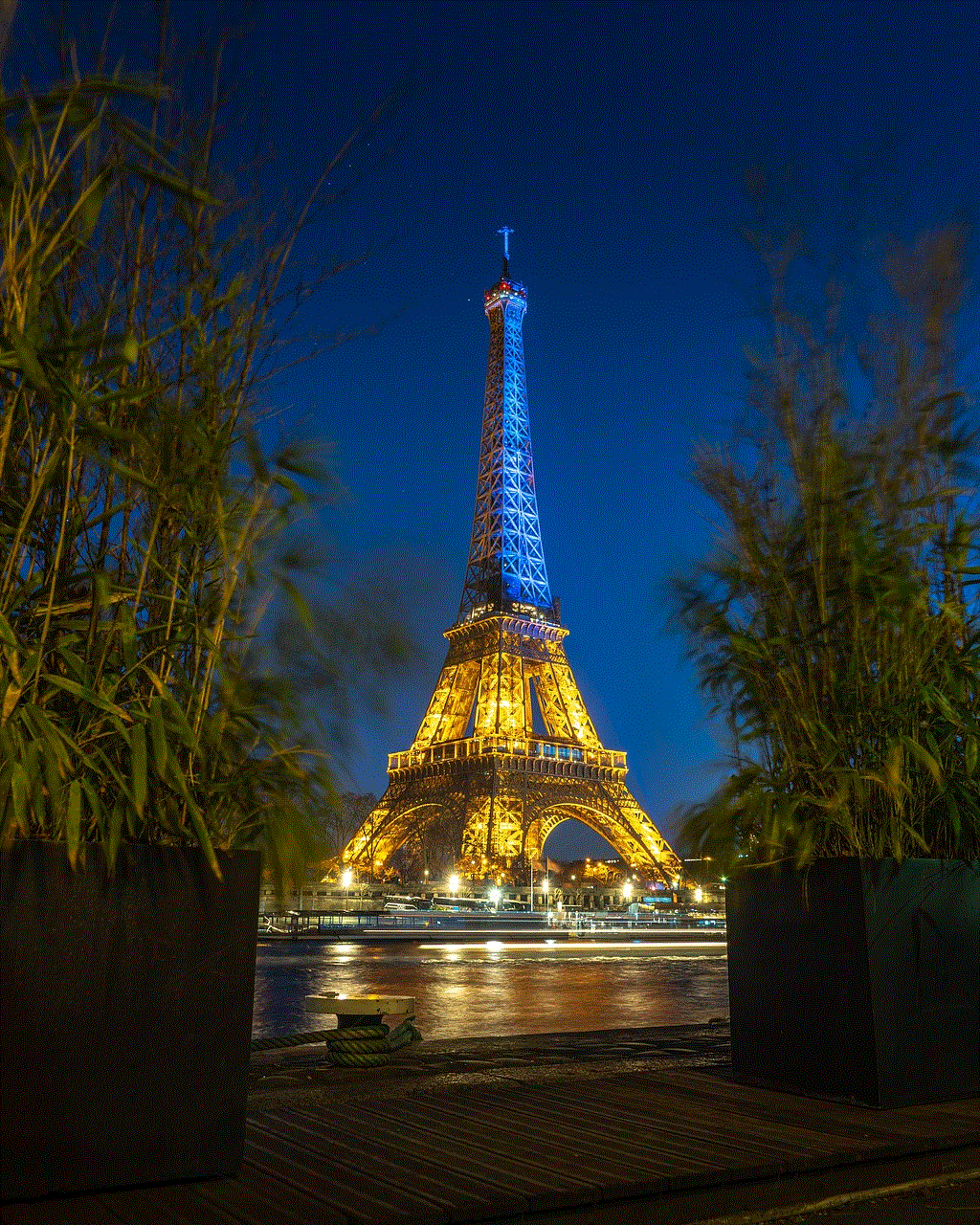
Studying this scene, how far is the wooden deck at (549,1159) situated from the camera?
286 centimetres

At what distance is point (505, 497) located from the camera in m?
52.2

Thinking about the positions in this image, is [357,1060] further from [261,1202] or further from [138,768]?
[138,768]

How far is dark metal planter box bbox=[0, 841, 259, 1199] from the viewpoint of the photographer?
2803mm

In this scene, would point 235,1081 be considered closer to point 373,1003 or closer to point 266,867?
point 266,867

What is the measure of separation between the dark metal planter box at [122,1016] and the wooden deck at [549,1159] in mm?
108

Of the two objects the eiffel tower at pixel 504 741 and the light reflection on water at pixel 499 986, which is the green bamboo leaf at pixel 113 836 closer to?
the light reflection on water at pixel 499 986

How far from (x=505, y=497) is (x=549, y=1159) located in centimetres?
4939

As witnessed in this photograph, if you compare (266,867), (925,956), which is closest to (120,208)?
(266,867)

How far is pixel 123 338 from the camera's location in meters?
3.17

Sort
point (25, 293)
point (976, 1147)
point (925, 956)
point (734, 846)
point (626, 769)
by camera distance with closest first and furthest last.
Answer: point (25, 293)
point (976, 1147)
point (925, 956)
point (734, 846)
point (626, 769)

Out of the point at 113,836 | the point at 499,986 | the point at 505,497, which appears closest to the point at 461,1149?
the point at 113,836

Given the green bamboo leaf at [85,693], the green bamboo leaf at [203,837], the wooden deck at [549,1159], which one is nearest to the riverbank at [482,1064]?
the wooden deck at [549,1159]

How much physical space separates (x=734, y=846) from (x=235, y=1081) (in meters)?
2.69

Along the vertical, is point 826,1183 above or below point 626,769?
below
